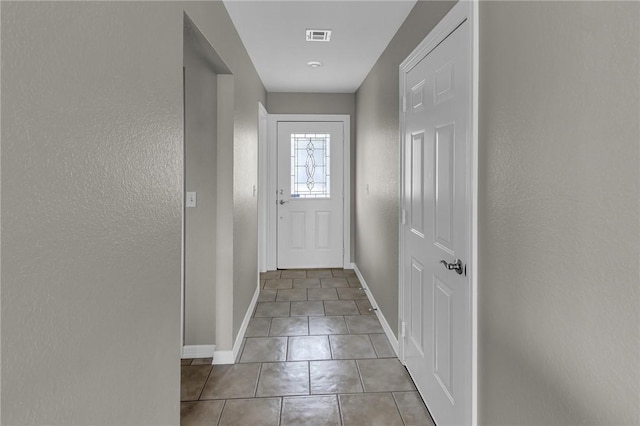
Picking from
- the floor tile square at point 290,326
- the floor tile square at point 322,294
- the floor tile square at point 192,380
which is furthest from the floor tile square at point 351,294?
the floor tile square at point 192,380

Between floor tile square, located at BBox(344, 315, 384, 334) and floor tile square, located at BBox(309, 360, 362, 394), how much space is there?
22.0 inches

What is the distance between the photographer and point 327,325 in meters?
3.39

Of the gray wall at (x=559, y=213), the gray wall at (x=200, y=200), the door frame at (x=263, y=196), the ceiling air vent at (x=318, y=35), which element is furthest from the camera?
the door frame at (x=263, y=196)

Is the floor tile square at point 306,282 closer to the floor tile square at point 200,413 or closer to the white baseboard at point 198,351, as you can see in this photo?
the white baseboard at point 198,351

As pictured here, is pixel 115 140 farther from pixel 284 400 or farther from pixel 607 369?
pixel 284 400

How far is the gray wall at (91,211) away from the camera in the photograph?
2.45 feet

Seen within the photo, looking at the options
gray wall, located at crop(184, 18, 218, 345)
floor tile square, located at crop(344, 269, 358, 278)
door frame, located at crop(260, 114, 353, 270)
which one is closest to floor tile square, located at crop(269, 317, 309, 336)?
gray wall, located at crop(184, 18, 218, 345)

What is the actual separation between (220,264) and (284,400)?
0.99 metres

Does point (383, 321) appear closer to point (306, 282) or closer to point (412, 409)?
point (412, 409)

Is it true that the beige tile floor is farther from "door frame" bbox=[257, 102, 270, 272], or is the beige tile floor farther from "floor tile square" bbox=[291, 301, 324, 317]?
"door frame" bbox=[257, 102, 270, 272]

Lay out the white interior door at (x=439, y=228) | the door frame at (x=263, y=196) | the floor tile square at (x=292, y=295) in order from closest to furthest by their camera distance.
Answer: the white interior door at (x=439, y=228) < the floor tile square at (x=292, y=295) < the door frame at (x=263, y=196)

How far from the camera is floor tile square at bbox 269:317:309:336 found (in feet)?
10.6

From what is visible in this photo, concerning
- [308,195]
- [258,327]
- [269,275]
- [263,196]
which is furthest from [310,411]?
[308,195]

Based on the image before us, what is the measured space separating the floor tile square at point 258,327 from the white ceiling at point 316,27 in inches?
91.2
